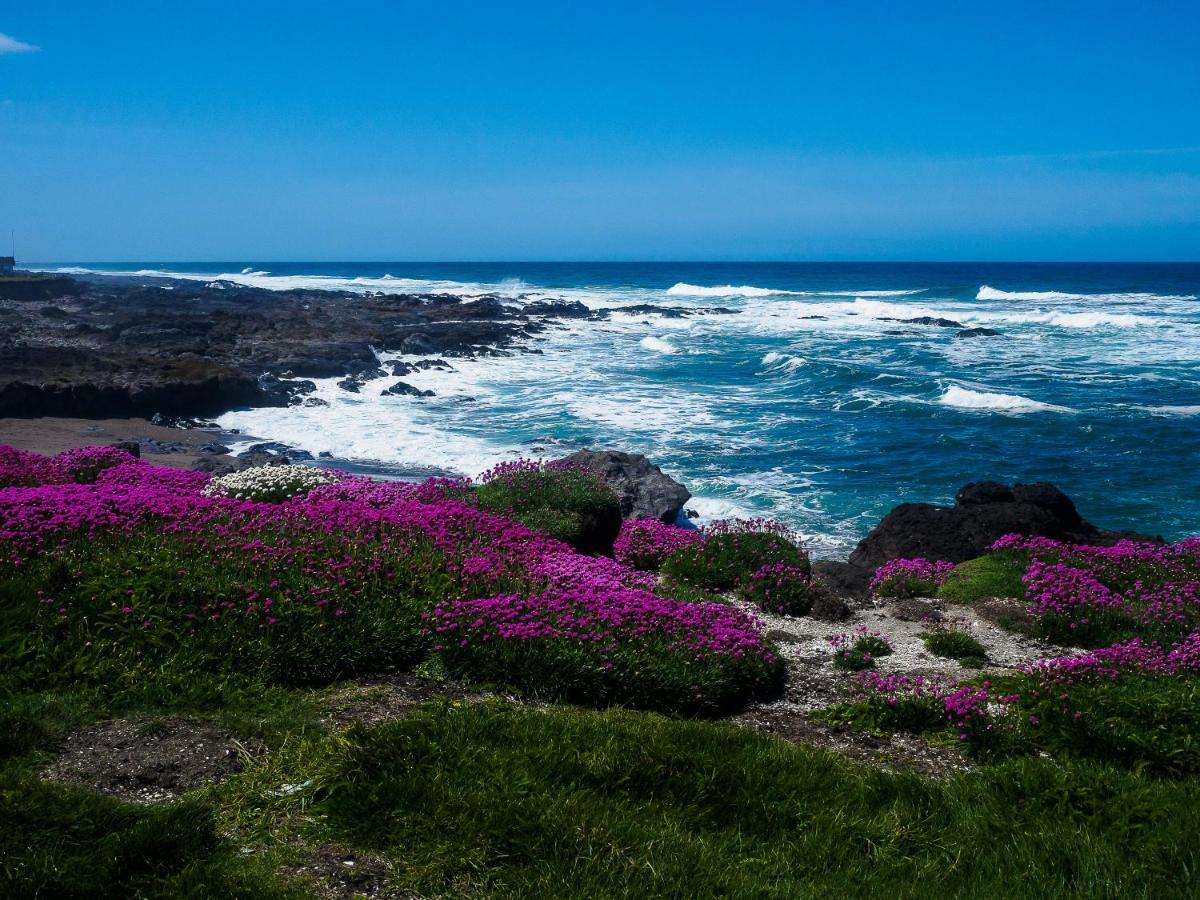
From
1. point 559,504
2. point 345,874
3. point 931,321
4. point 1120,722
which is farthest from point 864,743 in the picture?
point 931,321

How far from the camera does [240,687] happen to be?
Result: 22.4 ft

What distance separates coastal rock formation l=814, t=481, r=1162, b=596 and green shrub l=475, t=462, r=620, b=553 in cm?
360

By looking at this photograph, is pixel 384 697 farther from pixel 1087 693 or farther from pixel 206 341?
pixel 206 341

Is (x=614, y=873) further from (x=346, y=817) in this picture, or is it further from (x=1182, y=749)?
(x=1182, y=749)

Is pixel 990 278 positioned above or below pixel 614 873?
above

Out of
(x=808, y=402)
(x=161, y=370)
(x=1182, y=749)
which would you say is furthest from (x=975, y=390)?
(x=1182, y=749)

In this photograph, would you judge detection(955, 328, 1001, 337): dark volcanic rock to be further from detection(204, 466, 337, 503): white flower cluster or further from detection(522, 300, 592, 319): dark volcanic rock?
detection(204, 466, 337, 503): white flower cluster

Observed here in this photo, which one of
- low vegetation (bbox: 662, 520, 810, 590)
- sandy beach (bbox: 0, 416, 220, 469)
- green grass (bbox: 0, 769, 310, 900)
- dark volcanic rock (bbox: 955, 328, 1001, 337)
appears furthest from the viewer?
dark volcanic rock (bbox: 955, 328, 1001, 337)

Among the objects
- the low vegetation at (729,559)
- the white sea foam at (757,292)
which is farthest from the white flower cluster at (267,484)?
the white sea foam at (757,292)

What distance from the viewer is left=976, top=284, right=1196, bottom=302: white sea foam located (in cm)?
9319

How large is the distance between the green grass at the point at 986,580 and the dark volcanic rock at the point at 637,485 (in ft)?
20.2

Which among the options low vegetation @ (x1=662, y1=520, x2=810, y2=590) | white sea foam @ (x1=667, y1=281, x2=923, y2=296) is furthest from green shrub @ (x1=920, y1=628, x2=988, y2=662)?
white sea foam @ (x1=667, y1=281, x2=923, y2=296)

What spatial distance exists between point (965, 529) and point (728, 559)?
5.46m

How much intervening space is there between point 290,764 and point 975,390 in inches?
1509
